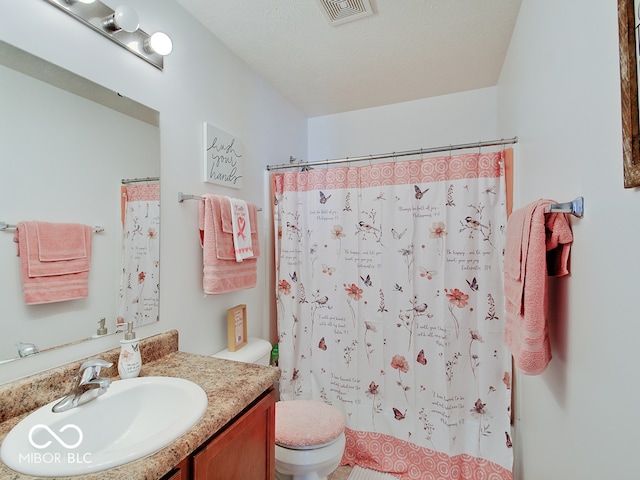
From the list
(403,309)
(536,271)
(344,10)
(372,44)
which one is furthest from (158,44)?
(403,309)

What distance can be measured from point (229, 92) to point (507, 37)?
1577 millimetres

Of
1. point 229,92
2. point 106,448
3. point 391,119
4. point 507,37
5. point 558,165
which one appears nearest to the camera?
point 106,448

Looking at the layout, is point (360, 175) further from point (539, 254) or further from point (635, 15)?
point (635, 15)

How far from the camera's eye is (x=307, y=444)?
1.36 metres

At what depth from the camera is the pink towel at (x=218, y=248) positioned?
4.81 ft

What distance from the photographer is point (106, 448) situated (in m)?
0.86

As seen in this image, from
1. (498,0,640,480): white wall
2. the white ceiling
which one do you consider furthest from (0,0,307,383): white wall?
(498,0,640,480): white wall

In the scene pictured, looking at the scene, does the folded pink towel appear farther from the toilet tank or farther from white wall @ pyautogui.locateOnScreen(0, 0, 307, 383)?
the toilet tank

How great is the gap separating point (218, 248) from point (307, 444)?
995 mm

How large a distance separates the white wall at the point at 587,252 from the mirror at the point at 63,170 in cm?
149

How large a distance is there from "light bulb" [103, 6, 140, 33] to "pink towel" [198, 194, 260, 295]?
2.29 feet

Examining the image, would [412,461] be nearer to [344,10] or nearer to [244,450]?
[244,450]

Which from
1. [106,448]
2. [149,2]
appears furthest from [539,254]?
[149,2]

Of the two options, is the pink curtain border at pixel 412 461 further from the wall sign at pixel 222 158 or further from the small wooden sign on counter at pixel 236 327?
the wall sign at pixel 222 158
